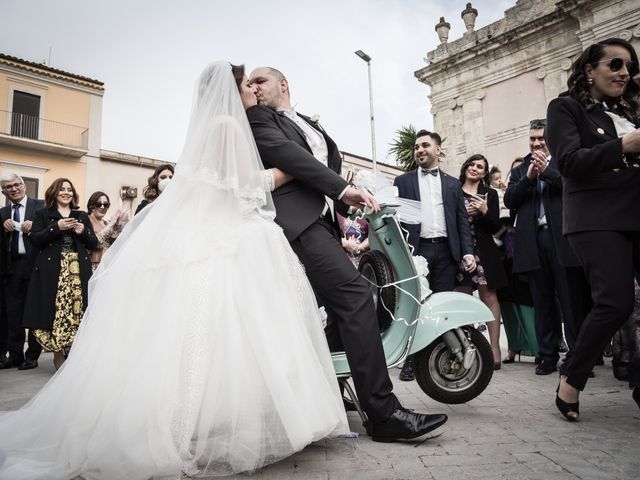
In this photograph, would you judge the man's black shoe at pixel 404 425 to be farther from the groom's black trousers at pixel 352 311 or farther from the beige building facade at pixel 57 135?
the beige building facade at pixel 57 135

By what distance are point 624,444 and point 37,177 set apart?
24.0 m

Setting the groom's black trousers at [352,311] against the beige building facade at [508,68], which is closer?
the groom's black trousers at [352,311]

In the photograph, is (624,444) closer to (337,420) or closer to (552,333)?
(337,420)

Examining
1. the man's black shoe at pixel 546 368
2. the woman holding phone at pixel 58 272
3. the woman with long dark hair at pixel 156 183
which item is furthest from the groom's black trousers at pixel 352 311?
the woman holding phone at pixel 58 272

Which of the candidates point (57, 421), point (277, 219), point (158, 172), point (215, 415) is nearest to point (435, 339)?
point (277, 219)

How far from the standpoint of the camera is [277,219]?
259 centimetres

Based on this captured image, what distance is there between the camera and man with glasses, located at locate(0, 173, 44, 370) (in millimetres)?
5605

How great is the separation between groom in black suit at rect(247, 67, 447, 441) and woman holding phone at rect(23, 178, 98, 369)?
11.2 ft

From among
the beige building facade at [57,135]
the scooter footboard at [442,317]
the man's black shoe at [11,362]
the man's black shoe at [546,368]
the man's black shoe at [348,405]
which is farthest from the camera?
the beige building facade at [57,135]

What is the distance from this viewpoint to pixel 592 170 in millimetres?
2520

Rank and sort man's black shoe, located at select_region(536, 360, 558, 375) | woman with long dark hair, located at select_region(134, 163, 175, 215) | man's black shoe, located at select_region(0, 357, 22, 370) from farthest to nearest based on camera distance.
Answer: man's black shoe, located at select_region(0, 357, 22, 370) < woman with long dark hair, located at select_region(134, 163, 175, 215) < man's black shoe, located at select_region(536, 360, 558, 375)

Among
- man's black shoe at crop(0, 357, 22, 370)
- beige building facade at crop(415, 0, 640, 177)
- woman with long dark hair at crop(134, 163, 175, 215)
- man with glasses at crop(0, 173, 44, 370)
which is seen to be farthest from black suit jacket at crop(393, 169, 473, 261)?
beige building facade at crop(415, 0, 640, 177)

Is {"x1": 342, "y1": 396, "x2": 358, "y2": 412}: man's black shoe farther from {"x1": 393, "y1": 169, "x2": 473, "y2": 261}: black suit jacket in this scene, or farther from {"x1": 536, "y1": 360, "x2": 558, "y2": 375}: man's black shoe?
{"x1": 536, "y1": 360, "x2": 558, "y2": 375}: man's black shoe

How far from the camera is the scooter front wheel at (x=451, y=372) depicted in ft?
9.37
